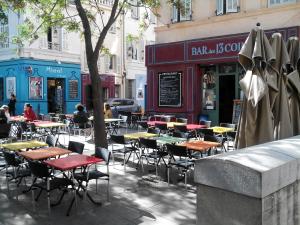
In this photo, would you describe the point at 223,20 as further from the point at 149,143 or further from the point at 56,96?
the point at 56,96

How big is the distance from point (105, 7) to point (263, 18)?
49.5 ft

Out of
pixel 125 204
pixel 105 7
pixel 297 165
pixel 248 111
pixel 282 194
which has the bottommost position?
pixel 125 204

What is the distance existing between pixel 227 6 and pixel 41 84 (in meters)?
13.1

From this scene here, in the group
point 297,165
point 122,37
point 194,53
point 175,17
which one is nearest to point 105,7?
point 122,37

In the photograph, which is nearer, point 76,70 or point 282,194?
point 282,194

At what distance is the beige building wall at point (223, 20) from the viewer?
13.9 metres

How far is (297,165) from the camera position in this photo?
302 cm

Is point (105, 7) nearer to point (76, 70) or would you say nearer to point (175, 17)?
point (76, 70)

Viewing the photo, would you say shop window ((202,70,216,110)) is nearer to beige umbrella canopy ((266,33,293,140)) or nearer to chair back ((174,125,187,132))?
chair back ((174,125,187,132))

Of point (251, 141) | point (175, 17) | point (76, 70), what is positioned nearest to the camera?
point (251, 141)

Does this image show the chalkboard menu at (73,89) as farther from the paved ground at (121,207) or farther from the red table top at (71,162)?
the red table top at (71,162)

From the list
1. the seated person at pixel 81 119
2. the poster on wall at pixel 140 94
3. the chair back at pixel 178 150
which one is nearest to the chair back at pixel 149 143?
the chair back at pixel 178 150

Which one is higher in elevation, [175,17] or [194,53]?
[175,17]

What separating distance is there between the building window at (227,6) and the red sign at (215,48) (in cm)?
137
